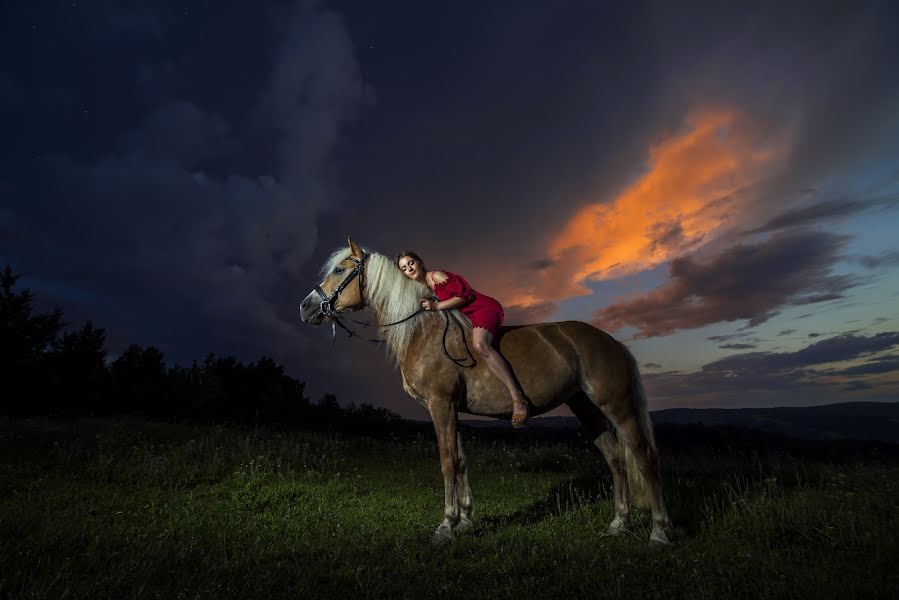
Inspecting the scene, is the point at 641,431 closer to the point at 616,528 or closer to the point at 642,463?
the point at 642,463

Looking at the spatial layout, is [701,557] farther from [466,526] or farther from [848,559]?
[466,526]

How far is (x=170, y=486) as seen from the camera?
363 inches

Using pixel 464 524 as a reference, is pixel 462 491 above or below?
above

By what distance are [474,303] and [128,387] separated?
39.7 m

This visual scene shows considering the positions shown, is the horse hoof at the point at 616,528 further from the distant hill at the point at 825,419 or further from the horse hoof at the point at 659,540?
the distant hill at the point at 825,419

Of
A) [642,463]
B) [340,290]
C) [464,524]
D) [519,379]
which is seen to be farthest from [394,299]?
[642,463]

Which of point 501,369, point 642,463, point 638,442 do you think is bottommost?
point 642,463

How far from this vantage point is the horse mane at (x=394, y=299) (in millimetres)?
7023

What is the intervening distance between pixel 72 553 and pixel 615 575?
227 inches

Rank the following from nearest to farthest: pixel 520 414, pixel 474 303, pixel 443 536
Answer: pixel 443 536 → pixel 520 414 → pixel 474 303

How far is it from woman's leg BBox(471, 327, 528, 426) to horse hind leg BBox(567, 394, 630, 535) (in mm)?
1473

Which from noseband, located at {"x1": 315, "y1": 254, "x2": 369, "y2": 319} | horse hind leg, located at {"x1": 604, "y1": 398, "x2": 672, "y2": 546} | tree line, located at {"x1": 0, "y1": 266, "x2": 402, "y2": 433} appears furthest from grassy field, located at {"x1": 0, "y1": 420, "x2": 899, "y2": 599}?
tree line, located at {"x1": 0, "y1": 266, "x2": 402, "y2": 433}

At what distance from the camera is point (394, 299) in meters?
7.11

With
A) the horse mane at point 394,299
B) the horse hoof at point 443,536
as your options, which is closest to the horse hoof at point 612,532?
the horse hoof at point 443,536
